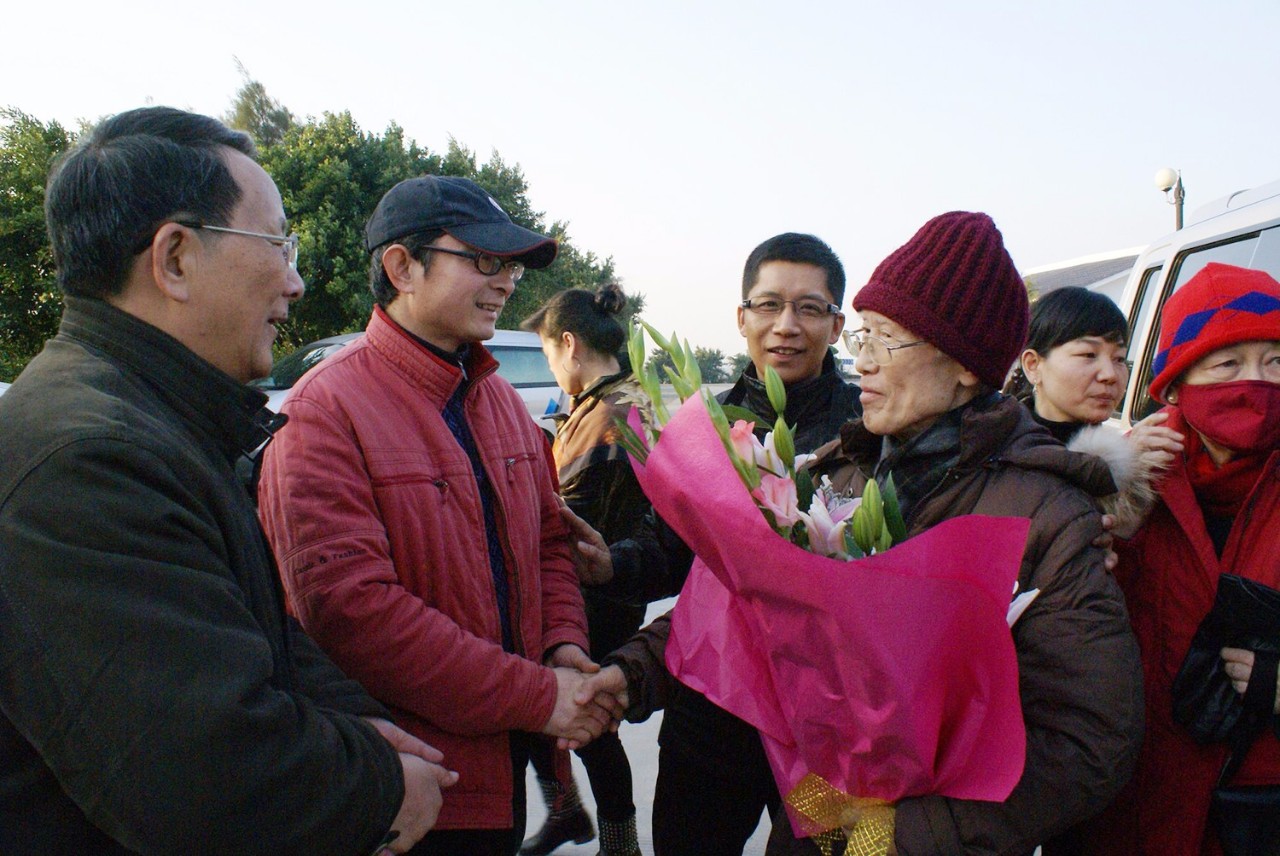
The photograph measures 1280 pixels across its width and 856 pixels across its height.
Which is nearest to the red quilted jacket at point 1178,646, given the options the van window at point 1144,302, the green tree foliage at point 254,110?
the van window at point 1144,302

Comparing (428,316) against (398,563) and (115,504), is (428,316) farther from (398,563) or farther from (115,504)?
(115,504)

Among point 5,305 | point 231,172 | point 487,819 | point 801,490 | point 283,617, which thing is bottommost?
point 5,305

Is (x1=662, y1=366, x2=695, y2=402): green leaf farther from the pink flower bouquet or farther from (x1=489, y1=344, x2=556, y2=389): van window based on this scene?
(x1=489, y1=344, x2=556, y2=389): van window

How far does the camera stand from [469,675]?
1.66 meters

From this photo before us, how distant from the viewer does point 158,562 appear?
106 centimetres

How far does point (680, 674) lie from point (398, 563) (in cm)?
62

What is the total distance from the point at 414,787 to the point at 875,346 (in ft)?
3.81

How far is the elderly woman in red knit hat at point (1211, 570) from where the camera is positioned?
1.64 meters

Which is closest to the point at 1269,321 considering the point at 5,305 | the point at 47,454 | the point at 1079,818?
the point at 1079,818

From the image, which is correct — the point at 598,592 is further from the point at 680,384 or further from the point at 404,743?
the point at 680,384

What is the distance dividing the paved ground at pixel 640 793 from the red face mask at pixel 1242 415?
6.46 ft

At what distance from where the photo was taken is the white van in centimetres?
307

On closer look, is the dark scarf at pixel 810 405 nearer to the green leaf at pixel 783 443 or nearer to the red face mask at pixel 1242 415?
the red face mask at pixel 1242 415

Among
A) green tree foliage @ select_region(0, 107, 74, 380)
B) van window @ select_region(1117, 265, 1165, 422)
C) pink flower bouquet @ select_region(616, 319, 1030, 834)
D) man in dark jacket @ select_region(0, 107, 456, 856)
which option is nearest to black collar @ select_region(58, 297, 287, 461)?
man in dark jacket @ select_region(0, 107, 456, 856)
